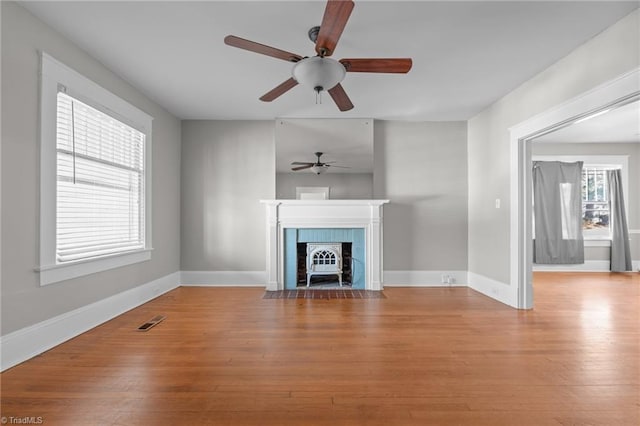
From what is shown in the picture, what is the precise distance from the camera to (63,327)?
9.00ft

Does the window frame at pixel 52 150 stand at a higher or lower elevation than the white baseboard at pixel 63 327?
higher

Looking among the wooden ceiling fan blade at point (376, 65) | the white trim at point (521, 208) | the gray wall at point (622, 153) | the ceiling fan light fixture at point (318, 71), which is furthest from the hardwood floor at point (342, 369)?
the gray wall at point (622, 153)

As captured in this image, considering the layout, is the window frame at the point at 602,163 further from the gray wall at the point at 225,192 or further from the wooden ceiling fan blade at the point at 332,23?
the wooden ceiling fan blade at the point at 332,23

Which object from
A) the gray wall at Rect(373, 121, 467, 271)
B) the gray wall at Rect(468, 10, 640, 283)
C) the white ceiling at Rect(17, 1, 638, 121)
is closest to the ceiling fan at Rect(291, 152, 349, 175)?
the gray wall at Rect(373, 121, 467, 271)

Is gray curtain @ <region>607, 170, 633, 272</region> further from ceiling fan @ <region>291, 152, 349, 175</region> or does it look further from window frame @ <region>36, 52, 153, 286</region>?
window frame @ <region>36, 52, 153, 286</region>

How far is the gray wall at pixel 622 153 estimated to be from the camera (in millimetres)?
6520

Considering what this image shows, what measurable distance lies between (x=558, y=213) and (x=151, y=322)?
7.15 metres

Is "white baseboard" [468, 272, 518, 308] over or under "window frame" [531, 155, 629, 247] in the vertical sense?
under

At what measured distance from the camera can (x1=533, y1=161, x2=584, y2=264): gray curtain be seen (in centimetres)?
637

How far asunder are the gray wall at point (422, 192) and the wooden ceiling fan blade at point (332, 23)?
2.99 metres

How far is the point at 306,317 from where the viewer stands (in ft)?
11.2

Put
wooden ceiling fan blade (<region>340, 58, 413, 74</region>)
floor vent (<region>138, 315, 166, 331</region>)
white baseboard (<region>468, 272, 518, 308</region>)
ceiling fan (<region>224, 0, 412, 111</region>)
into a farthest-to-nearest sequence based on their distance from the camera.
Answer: white baseboard (<region>468, 272, 518, 308</region>) < floor vent (<region>138, 315, 166, 331</region>) < wooden ceiling fan blade (<region>340, 58, 413, 74</region>) < ceiling fan (<region>224, 0, 412, 111</region>)

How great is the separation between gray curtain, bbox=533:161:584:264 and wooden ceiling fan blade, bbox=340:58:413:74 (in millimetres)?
5402

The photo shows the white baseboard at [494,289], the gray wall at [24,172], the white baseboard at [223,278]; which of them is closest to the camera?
the gray wall at [24,172]
